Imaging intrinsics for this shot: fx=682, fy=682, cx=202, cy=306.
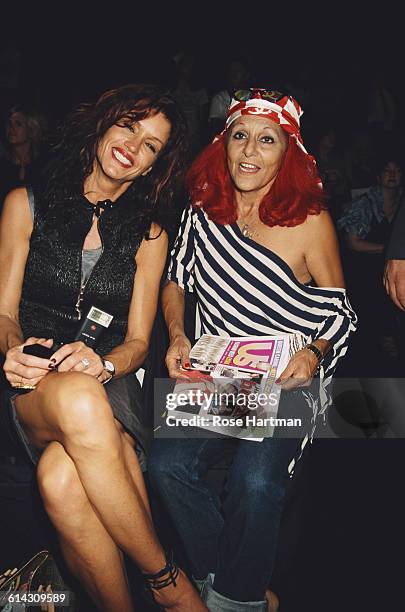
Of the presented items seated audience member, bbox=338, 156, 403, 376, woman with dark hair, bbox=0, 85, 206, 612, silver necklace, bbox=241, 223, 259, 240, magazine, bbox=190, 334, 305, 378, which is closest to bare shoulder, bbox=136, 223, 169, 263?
woman with dark hair, bbox=0, 85, 206, 612

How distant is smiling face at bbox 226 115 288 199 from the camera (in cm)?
239

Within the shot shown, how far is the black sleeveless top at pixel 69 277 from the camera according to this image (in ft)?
7.77

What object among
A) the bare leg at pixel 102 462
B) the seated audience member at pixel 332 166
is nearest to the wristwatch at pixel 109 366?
the bare leg at pixel 102 462

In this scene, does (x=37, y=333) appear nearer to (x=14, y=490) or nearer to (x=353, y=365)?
(x=14, y=490)

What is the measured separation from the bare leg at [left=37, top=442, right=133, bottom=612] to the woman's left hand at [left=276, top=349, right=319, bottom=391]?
69 cm

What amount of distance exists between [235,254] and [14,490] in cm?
109

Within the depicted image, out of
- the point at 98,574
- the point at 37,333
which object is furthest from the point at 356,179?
the point at 98,574

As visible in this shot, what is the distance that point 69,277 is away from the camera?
2365 millimetres

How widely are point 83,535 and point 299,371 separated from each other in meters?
0.81

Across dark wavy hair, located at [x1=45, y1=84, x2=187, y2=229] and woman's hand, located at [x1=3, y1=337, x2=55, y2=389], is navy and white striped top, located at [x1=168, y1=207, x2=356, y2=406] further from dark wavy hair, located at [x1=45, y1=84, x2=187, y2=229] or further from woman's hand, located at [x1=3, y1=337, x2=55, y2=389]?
woman's hand, located at [x1=3, y1=337, x2=55, y2=389]

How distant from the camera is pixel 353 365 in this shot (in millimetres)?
4465

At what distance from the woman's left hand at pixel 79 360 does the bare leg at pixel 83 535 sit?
27 cm

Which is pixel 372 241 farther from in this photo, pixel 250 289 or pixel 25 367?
pixel 25 367

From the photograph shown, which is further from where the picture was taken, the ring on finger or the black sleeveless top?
the black sleeveless top
